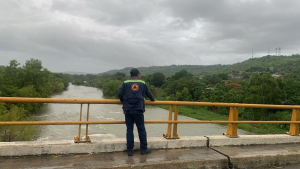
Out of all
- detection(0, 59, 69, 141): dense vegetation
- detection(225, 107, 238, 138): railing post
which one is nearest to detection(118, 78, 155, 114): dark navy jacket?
detection(225, 107, 238, 138): railing post

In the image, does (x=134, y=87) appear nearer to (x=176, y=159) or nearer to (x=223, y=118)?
(x=176, y=159)

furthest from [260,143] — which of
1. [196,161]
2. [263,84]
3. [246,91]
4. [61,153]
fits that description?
[246,91]

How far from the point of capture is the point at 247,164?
13.9 feet

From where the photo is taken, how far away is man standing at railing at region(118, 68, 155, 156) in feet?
13.1

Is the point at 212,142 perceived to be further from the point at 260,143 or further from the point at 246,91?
the point at 246,91

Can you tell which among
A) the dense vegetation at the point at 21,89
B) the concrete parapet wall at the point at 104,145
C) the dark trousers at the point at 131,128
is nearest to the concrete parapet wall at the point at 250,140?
the concrete parapet wall at the point at 104,145

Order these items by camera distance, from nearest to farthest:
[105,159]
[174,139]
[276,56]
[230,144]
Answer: [105,159]
[174,139]
[230,144]
[276,56]

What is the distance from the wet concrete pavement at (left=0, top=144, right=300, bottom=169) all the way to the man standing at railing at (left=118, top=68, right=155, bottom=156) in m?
0.26

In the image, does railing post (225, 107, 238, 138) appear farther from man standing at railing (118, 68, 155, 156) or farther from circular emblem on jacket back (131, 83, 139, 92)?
circular emblem on jacket back (131, 83, 139, 92)

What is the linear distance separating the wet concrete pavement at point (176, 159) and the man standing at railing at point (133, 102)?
263 millimetres

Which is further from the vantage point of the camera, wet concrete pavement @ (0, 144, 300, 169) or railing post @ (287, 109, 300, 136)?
railing post @ (287, 109, 300, 136)

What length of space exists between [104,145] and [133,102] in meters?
1.01

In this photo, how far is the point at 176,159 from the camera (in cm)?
399

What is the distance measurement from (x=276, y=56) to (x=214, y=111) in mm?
134550
